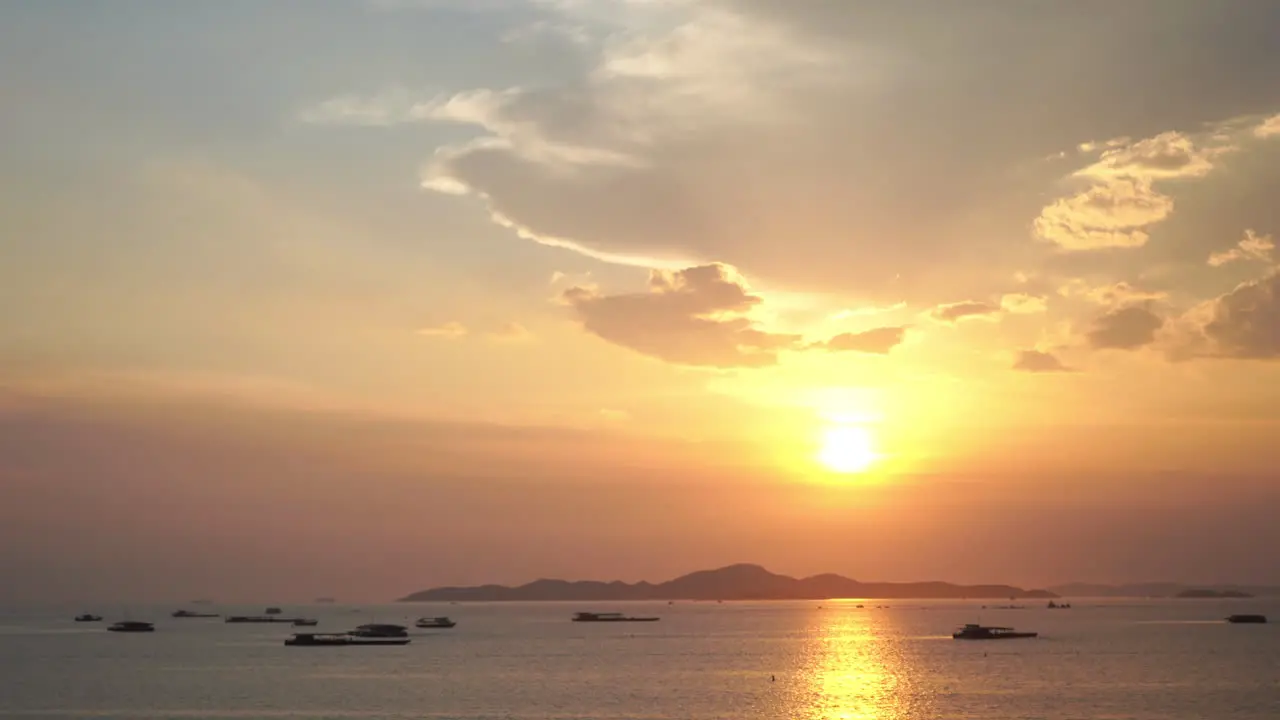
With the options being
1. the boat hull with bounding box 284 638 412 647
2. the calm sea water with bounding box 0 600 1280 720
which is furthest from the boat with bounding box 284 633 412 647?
the calm sea water with bounding box 0 600 1280 720

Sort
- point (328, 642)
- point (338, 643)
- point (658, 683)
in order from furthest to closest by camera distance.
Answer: point (338, 643) < point (328, 642) < point (658, 683)

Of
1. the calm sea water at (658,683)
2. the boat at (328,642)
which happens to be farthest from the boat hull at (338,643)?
the calm sea water at (658,683)

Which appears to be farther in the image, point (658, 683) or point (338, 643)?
point (338, 643)

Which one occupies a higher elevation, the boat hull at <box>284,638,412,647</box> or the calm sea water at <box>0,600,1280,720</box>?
the boat hull at <box>284,638,412,647</box>

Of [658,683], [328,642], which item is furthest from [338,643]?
[658,683]

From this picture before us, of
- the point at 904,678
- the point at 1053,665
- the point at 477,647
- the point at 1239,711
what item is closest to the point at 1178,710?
the point at 1239,711

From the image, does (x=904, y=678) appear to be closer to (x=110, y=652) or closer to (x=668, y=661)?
(x=668, y=661)

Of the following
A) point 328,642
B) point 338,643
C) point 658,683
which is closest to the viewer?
point 658,683

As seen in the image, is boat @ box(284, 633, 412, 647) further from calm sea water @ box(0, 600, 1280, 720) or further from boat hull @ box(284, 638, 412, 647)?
calm sea water @ box(0, 600, 1280, 720)

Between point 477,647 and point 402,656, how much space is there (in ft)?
105

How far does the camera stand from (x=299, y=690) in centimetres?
11500

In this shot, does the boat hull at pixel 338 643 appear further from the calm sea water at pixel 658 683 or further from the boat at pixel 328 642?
the calm sea water at pixel 658 683

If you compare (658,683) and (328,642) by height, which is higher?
(328,642)

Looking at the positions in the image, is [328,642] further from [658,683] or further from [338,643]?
[658,683]
